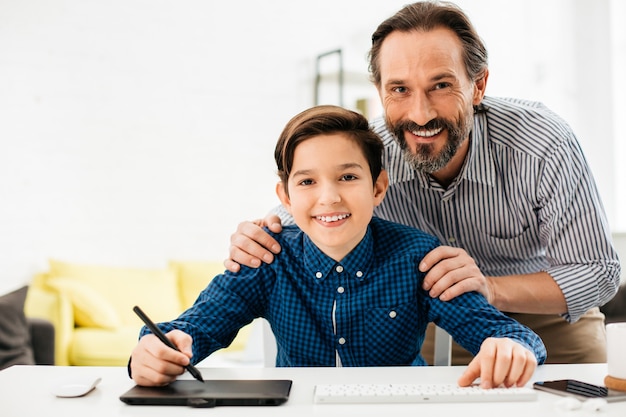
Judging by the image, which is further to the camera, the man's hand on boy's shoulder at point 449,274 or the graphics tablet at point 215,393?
the man's hand on boy's shoulder at point 449,274

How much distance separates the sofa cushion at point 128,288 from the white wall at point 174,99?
0.23 metres

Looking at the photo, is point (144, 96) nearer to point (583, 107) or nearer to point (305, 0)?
point (305, 0)

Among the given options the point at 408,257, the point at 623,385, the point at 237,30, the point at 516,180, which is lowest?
the point at 623,385

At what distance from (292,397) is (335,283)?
0.46 m

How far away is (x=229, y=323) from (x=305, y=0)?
3.96 meters

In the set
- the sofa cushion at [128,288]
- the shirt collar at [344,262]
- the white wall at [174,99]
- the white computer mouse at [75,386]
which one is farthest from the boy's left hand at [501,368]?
the white wall at [174,99]

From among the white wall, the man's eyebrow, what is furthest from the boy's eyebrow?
the white wall

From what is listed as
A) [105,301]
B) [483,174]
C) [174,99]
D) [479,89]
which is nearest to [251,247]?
[483,174]

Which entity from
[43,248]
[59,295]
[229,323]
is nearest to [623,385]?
[229,323]

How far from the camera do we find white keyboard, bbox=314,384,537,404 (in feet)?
2.93

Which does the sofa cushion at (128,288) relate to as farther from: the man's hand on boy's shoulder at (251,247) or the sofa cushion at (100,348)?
the man's hand on boy's shoulder at (251,247)

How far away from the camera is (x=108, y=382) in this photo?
1047mm

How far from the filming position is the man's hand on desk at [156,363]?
100 centimetres

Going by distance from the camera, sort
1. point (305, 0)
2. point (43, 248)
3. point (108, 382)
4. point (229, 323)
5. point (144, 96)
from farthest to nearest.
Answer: point (305, 0), point (144, 96), point (43, 248), point (229, 323), point (108, 382)
